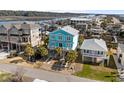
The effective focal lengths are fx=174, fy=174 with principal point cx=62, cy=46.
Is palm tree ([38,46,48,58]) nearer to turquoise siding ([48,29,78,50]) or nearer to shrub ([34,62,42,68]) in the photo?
shrub ([34,62,42,68])

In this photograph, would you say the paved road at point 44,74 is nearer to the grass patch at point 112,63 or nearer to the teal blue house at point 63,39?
the grass patch at point 112,63

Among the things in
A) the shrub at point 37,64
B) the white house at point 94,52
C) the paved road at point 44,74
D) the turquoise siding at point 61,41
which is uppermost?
the turquoise siding at point 61,41

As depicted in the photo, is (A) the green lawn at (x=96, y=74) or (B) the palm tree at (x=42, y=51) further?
(B) the palm tree at (x=42, y=51)

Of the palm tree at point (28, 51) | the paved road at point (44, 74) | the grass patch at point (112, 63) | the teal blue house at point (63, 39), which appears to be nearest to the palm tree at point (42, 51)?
the palm tree at point (28, 51)

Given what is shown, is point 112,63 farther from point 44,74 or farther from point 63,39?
point 44,74

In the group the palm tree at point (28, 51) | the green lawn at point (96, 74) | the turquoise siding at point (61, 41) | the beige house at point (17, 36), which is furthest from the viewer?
the turquoise siding at point (61, 41)

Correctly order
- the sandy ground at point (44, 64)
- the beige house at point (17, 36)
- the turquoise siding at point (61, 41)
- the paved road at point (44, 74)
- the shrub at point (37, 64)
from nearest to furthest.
A: 1. the paved road at point (44, 74)
2. the sandy ground at point (44, 64)
3. the shrub at point (37, 64)
4. the beige house at point (17, 36)
5. the turquoise siding at point (61, 41)
